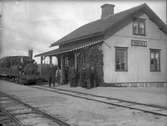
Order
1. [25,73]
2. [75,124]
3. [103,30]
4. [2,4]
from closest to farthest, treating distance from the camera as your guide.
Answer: [2,4] → [75,124] → [103,30] → [25,73]

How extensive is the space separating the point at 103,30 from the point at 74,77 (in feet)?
12.8

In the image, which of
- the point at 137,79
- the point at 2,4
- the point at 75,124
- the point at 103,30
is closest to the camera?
the point at 2,4

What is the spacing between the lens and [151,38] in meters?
20.2

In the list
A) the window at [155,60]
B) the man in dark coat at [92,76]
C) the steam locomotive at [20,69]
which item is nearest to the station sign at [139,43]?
the window at [155,60]

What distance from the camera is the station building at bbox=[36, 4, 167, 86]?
59.4 ft

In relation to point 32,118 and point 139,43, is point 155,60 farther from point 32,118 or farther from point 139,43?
point 32,118

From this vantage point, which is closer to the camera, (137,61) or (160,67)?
(137,61)

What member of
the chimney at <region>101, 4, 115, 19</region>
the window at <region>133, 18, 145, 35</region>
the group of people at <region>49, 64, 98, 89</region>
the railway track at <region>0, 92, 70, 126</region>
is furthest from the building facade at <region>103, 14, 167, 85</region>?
the railway track at <region>0, 92, 70, 126</region>

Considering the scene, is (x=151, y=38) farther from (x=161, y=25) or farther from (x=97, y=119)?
(x=97, y=119)

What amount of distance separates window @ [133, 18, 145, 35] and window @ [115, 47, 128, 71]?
1719 millimetres

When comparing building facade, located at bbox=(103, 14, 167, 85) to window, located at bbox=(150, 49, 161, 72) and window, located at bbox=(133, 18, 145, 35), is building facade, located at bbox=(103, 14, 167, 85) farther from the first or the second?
window, located at bbox=(133, 18, 145, 35)

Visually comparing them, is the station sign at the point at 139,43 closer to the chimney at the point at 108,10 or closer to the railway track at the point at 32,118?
the chimney at the point at 108,10

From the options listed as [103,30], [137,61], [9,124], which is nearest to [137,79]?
[137,61]

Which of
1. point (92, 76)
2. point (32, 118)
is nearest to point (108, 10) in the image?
point (92, 76)
